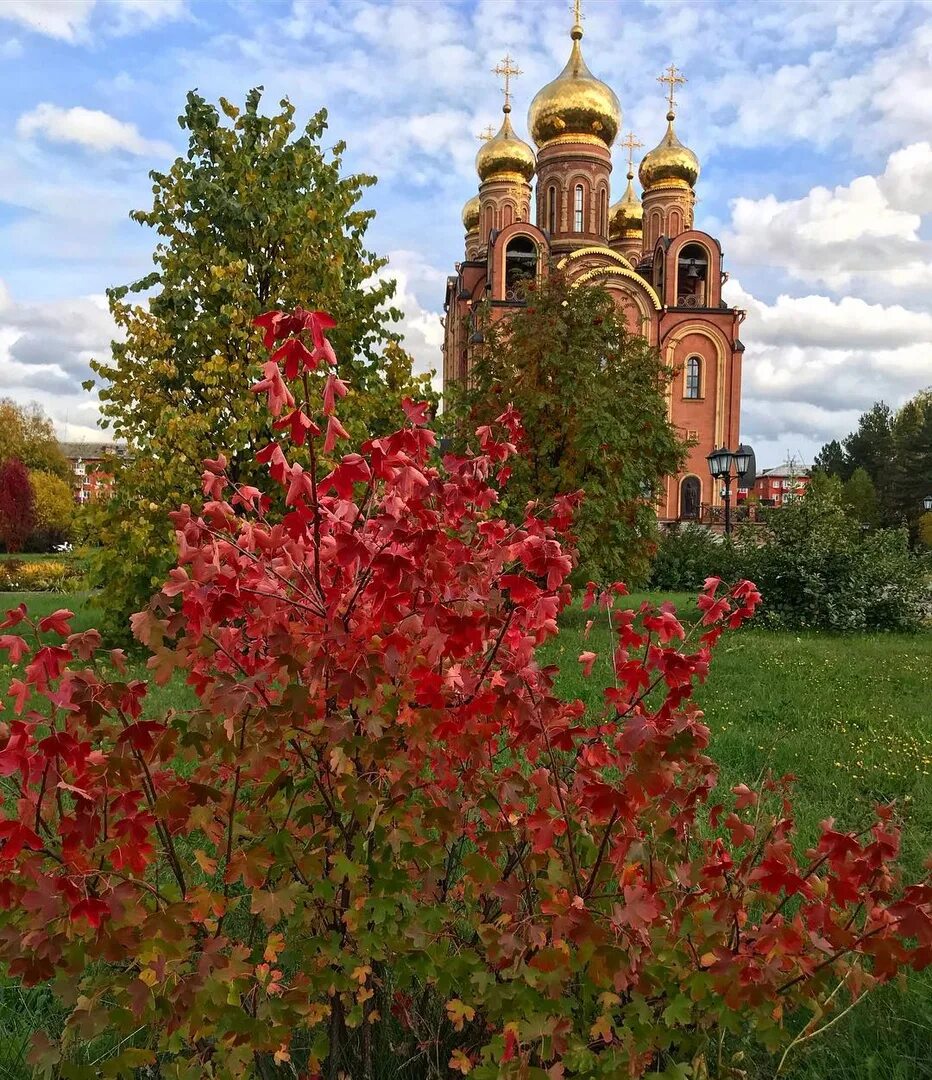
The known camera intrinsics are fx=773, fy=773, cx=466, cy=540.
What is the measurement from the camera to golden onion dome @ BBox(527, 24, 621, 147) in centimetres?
3175

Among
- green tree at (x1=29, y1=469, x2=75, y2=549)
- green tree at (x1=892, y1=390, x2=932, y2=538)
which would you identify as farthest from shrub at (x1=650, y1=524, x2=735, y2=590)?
green tree at (x1=29, y1=469, x2=75, y2=549)

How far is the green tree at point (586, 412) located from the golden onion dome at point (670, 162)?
26.5m

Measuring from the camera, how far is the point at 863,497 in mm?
44750

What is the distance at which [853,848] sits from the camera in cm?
164

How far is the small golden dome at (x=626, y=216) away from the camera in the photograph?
39188mm

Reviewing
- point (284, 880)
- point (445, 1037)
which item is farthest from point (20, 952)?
point (445, 1037)

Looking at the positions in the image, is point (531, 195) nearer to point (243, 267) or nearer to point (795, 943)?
point (243, 267)

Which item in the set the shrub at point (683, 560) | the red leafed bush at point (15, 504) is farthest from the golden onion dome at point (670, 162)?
the red leafed bush at point (15, 504)

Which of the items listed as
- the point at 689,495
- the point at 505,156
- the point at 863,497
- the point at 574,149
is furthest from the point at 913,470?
the point at 505,156

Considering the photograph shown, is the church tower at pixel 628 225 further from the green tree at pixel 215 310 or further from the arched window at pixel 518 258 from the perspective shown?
the green tree at pixel 215 310

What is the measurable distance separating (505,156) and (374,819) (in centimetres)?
3752

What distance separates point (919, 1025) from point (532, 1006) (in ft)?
5.51

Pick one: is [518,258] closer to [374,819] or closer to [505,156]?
[505,156]

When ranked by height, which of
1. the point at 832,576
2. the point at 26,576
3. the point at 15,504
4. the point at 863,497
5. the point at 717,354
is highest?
the point at 717,354
